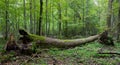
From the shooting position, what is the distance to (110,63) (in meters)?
8.31

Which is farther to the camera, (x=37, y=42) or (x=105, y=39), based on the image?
(x=105, y=39)

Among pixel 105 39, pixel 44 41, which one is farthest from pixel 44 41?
pixel 105 39

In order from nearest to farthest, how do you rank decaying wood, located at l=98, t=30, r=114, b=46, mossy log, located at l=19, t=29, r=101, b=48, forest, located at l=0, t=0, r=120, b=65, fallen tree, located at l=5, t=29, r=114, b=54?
forest, located at l=0, t=0, r=120, b=65 < fallen tree, located at l=5, t=29, r=114, b=54 < mossy log, located at l=19, t=29, r=101, b=48 < decaying wood, located at l=98, t=30, r=114, b=46

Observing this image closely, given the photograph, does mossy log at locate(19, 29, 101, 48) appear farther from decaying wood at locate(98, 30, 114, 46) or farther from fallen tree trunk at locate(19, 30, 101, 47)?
decaying wood at locate(98, 30, 114, 46)

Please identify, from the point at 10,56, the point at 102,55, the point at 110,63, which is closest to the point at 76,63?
the point at 110,63

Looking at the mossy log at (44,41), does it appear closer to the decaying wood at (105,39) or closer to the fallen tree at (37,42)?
the fallen tree at (37,42)

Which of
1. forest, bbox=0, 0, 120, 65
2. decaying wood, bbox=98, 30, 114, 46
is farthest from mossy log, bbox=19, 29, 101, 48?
decaying wood, bbox=98, 30, 114, 46

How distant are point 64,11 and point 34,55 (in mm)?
23917

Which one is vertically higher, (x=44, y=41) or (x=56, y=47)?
(x=44, y=41)

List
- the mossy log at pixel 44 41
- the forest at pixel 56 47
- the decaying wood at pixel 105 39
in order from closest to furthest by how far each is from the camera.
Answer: the forest at pixel 56 47, the mossy log at pixel 44 41, the decaying wood at pixel 105 39

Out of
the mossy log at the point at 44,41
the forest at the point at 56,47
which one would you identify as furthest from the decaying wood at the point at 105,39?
the mossy log at the point at 44,41

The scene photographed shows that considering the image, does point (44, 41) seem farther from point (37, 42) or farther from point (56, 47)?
point (56, 47)

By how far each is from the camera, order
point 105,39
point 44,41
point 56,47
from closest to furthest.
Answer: point 44,41, point 56,47, point 105,39

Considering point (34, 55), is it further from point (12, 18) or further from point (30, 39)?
point (12, 18)
